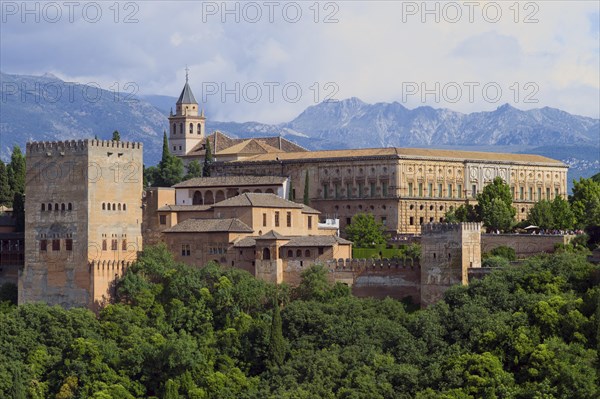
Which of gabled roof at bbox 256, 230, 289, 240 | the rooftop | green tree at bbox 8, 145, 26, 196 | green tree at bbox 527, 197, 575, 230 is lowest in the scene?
gabled roof at bbox 256, 230, 289, 240

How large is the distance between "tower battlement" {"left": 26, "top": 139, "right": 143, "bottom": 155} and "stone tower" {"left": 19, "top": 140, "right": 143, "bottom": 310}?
5 cm

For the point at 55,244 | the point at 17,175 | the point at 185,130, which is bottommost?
the point at 55,244

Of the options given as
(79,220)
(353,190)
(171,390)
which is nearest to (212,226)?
(79,220)

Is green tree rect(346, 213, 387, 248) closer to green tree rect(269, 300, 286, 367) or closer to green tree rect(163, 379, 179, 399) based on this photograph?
green tree rect(269, 300, 286, 367)

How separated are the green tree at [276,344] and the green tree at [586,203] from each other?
21.6 meters

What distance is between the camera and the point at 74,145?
3034 inches

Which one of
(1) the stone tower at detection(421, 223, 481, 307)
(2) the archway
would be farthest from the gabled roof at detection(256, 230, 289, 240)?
(2) the archway

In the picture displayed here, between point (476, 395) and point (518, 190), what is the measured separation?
143 ft

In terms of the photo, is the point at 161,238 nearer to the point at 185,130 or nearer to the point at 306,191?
the point at 306,191

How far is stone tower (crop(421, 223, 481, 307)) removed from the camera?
70.9 metres

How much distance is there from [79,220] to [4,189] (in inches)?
871

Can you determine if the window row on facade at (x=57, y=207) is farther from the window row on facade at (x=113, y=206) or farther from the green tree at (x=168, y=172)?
the green tree at (x=168, y=172)

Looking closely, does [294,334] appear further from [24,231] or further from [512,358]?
[24,231]

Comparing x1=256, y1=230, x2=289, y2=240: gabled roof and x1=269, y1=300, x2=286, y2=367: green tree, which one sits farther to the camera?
x1=256, y1=230, x2=289, y2=240: gabled roof
